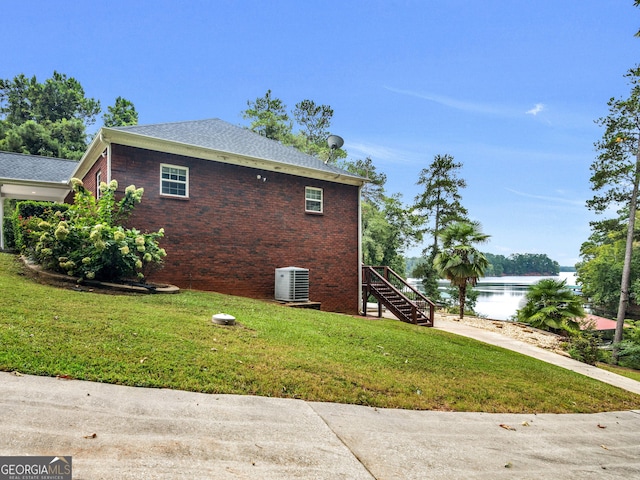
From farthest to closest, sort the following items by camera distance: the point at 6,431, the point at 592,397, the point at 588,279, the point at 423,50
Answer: the point at 588,279 < the point at 423,50 < the point at 592,397 < the point at 6,431

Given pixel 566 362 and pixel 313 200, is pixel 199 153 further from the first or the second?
pixel 566 362

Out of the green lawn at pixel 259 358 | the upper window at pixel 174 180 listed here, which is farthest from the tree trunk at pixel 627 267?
the upper window at pixel 174 180

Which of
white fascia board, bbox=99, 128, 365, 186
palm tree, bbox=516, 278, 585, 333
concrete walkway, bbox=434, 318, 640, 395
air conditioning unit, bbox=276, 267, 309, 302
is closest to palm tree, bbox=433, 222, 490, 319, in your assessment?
palm tree, bbox=516, 278, 585, 333

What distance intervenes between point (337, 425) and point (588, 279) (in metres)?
40.8

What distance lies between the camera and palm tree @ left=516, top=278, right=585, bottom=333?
603 inches

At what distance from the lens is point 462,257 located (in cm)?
1612

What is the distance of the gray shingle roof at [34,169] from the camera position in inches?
617

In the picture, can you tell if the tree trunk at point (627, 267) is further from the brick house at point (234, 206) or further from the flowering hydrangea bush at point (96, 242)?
the flowering hydrangea bush at point (96, 242)

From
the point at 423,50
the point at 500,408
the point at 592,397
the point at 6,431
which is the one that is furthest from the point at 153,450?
the point at 423,50

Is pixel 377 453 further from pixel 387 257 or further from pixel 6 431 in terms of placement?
pixel 387 257

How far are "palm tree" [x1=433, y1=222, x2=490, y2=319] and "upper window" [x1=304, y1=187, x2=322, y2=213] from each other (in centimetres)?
647

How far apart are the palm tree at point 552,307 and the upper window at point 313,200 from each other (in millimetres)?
10688

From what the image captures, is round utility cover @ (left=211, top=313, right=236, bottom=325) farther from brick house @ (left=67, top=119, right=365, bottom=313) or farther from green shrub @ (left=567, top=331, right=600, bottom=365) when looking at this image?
green shrub @ (left=567, top=331, right=600, bottom=365)

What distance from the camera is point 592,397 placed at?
6207mm
